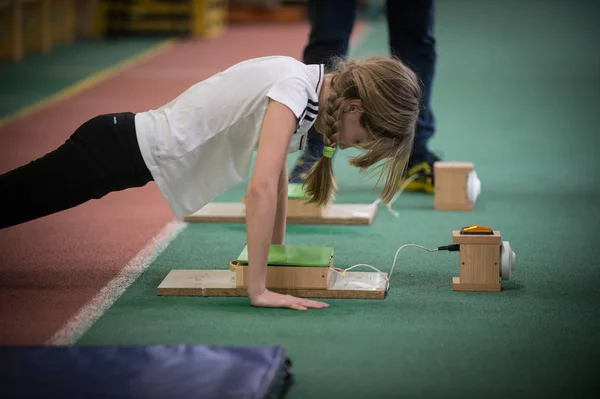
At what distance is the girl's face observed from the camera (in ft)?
9.11

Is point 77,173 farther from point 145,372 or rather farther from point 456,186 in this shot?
point 456,186

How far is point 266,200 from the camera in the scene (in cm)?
258

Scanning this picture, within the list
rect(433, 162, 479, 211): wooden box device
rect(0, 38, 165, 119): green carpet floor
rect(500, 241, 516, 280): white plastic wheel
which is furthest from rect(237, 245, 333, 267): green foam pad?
rect(0, 38, 165, 119): green carpet floor

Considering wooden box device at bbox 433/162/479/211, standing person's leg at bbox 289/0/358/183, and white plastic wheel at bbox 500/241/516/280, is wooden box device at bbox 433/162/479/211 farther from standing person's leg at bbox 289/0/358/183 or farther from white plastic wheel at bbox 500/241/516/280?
white plastic wheel at bbox 500/241/516/280

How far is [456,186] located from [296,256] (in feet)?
4.20

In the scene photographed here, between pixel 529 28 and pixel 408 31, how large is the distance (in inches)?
297

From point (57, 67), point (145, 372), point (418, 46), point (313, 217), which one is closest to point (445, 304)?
point (145, 372)

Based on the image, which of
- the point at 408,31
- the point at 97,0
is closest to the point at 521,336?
the point at 408,31

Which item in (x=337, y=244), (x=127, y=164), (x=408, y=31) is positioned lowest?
(x=337, y=244)

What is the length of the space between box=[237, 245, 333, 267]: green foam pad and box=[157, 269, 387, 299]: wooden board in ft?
0.27

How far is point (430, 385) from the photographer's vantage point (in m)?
2.20

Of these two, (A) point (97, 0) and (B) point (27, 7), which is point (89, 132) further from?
(A) point (97, 0)

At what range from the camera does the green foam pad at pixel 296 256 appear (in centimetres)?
277

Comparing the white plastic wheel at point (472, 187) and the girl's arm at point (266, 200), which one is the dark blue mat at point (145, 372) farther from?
the white plastic wheel at point (472, 187)
